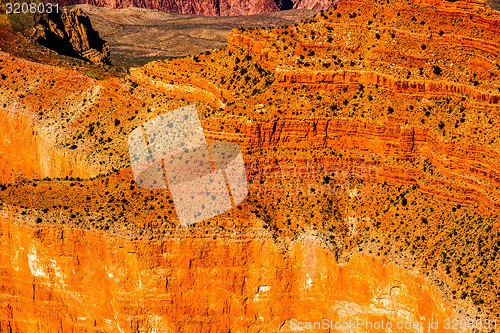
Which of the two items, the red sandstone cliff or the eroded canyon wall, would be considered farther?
the eroded canyon wall

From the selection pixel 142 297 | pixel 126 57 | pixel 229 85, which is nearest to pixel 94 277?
pixel 142 297

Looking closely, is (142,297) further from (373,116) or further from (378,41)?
(378,41)

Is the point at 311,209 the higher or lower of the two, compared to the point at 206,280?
higher

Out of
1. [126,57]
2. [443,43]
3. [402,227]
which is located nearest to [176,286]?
[402,227]

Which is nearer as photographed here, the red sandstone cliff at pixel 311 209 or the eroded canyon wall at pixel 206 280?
the red sandstone cliff at pixel 311 209

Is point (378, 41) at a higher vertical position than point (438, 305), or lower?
higher

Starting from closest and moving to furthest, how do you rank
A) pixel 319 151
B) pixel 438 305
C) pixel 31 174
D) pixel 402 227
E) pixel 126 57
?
pixel 438 305 < pixel 402 227 < pixel 319 151 < pixel 31 174 < pixel 126 57

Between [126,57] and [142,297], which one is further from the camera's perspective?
[126,57]

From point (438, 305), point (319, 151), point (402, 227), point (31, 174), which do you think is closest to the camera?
point (438, 305)

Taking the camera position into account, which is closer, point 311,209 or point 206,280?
point 206,280

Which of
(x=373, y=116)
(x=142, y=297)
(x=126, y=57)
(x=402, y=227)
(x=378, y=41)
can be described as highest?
(x=378, y=41)
